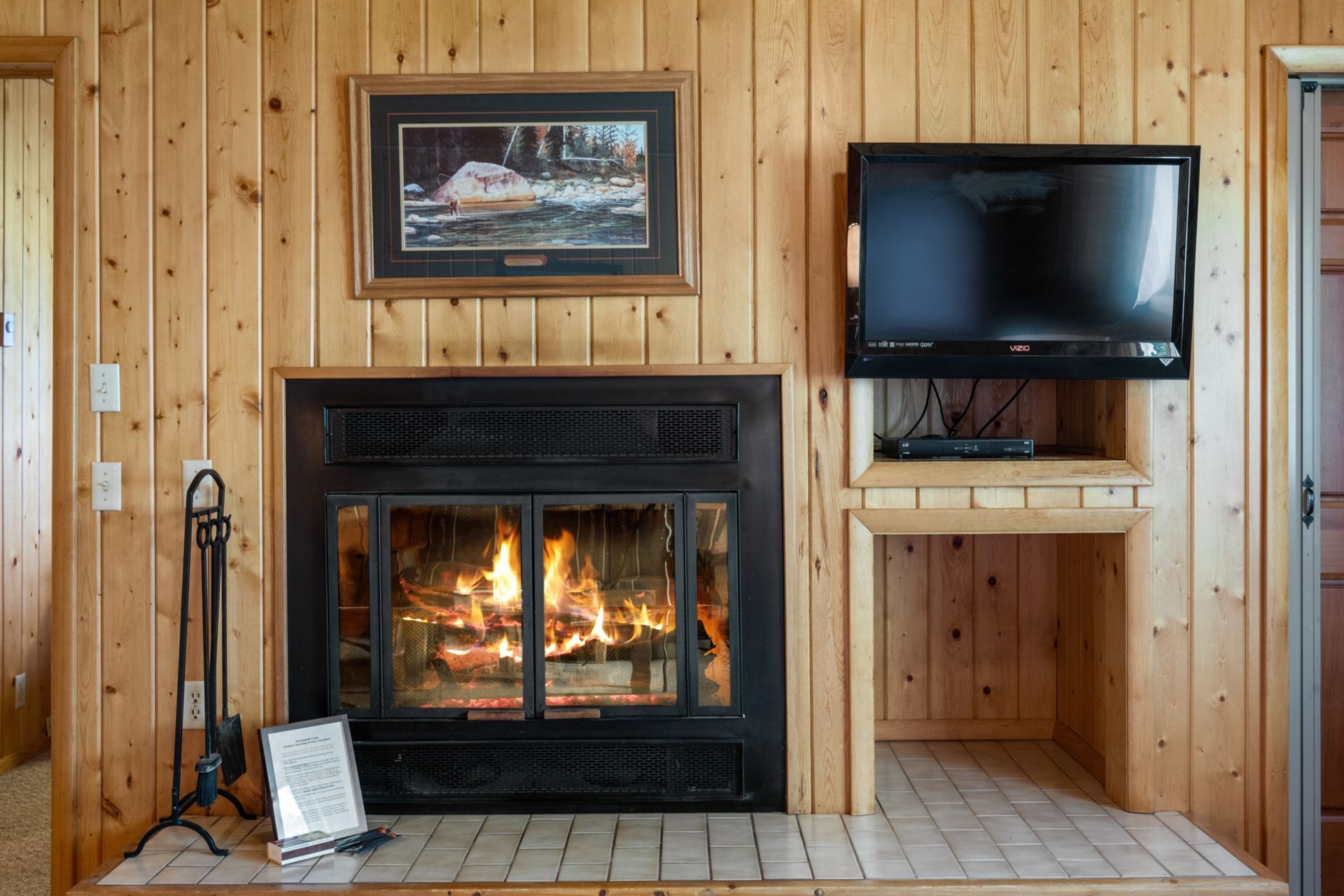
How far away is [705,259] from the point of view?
252cm

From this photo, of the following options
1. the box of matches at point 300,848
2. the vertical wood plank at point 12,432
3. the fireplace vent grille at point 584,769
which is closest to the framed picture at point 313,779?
the box of matches at point 300,848

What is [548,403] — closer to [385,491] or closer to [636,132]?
[385,491]

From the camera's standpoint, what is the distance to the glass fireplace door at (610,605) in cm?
254

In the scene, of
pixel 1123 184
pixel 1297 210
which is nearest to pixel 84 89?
pixel 1123 184

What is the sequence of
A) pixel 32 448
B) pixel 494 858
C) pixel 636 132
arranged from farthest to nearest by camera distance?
pixel 32 448, pixel 636 132, pixel 494 858

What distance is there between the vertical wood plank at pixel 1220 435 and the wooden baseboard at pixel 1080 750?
0.23 m

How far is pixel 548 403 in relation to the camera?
8.29 ft

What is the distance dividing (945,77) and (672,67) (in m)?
0.70

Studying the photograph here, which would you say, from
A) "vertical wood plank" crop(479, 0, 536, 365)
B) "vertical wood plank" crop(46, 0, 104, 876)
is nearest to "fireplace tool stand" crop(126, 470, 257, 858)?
"vertical wood plank" crop(46, 0, 104, 876)

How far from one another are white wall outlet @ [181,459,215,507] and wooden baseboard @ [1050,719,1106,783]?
248 centimetres

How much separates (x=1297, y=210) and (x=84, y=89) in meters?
3.18

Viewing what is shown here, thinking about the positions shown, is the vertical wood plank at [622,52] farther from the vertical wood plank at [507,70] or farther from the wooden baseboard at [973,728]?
the wooden baseboard at [973,728]

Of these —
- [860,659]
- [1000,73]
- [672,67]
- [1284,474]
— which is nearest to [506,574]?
[860,659]

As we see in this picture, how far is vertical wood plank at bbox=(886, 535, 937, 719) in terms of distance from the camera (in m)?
3.00
